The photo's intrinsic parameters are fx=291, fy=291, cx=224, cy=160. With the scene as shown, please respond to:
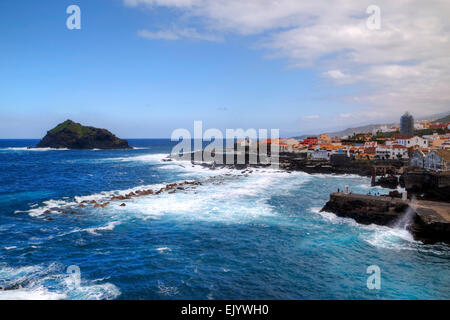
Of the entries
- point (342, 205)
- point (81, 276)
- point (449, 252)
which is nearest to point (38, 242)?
point (81, 276)

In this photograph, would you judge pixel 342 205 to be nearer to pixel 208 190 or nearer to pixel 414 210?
pixel 414 210

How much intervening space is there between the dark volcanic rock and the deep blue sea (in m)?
129

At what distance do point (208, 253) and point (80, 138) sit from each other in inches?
6072

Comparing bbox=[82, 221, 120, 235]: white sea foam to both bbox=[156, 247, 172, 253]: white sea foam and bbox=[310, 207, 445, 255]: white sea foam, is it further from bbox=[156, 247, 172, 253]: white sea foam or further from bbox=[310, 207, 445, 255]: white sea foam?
bbox=[310, 207, 445, 255]: white sea foam

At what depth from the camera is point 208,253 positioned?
19.2 m

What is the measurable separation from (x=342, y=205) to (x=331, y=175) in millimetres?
30376

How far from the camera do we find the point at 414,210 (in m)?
24.6

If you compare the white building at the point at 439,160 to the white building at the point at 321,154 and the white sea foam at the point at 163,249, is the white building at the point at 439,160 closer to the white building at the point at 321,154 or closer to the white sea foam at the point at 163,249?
the white building at the point at 321,154

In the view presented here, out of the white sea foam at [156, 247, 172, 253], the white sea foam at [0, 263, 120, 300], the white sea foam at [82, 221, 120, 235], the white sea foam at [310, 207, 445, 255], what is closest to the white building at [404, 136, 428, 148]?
the white sea foam at [310, 207, 445, 255]

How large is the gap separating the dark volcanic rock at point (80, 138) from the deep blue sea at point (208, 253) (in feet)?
423

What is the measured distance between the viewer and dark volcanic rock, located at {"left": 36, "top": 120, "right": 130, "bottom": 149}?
15338 cm
